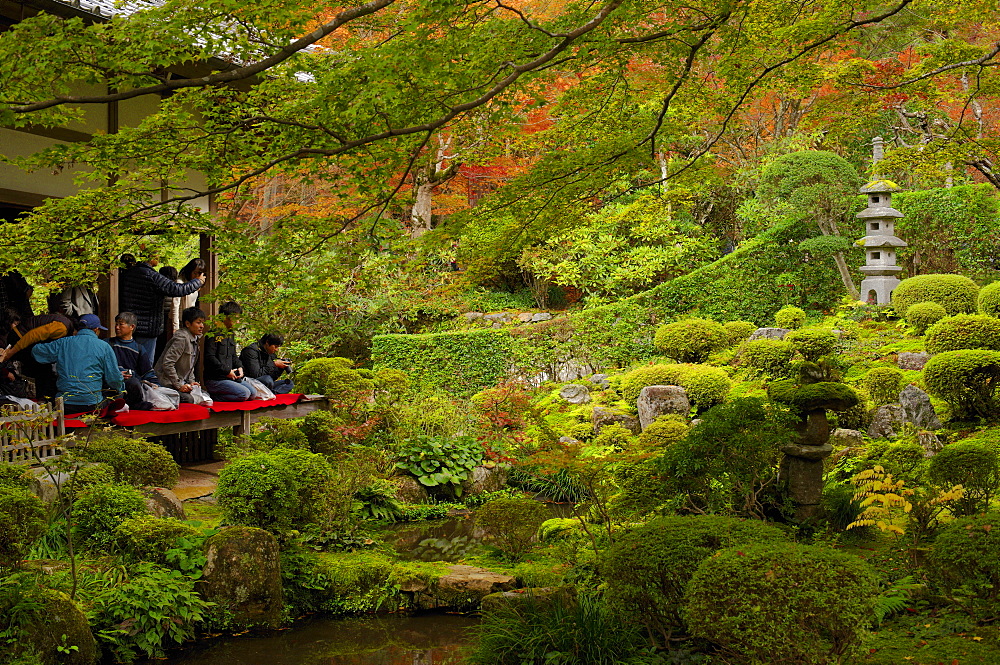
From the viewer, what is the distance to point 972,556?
4852mm

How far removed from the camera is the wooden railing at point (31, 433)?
6.70m

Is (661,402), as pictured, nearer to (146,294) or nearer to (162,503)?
(162,503)

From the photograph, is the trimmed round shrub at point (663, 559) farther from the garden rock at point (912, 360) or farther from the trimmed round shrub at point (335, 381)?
the garden rock at point (912, 360)

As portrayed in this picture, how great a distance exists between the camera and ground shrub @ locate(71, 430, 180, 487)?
7445 mm

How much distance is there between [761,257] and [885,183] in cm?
274

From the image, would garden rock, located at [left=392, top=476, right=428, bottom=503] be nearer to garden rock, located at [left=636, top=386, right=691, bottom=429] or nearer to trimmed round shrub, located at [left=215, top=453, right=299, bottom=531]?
trimmed round shrub, located at [left=215, top=453, right=299, bottom=531]

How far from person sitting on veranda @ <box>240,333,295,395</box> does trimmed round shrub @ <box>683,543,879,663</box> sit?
8.66m

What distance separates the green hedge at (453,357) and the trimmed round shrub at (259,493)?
28.7ft

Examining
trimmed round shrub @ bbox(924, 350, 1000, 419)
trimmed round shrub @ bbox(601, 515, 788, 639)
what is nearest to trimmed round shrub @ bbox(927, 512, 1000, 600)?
trimmed round shrub @ bbox(601, 515, 788, 639)

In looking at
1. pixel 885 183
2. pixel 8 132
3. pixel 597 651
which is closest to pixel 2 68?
pixel 597 651

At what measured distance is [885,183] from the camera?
50.9 feet

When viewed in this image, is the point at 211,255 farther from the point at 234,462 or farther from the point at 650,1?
the point at 650,1

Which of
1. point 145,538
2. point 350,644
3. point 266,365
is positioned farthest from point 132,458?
point 266,365

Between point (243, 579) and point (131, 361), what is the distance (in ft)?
12.8
